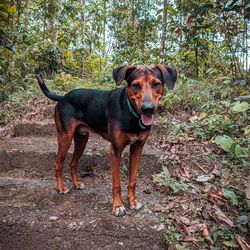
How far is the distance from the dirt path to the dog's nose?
3.47ft

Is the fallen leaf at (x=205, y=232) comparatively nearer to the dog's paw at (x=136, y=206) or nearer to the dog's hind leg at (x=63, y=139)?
the dog's paw at (x=136, y=206)

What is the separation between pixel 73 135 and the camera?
337 cm

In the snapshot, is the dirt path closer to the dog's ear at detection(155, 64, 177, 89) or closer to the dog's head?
the dog's head

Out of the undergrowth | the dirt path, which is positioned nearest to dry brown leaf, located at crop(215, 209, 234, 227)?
the dirt path

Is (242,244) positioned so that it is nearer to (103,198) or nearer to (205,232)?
(205,232)

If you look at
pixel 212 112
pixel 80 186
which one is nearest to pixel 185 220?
pixel 80 186

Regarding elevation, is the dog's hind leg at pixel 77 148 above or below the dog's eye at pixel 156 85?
below

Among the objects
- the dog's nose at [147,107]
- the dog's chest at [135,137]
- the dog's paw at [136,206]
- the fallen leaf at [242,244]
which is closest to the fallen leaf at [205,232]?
the fallen leaf at [242,244]

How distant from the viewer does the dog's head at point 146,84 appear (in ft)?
8.27

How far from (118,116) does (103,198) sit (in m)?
0.95

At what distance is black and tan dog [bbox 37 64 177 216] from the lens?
2.64m

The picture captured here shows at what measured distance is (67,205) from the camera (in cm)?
302

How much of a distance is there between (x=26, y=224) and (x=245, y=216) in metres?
2.06

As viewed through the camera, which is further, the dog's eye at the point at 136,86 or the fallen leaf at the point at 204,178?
the fallen leaf at the point at 204,178
